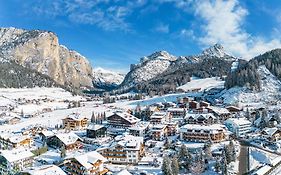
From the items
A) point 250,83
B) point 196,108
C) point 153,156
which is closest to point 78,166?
point 153,156

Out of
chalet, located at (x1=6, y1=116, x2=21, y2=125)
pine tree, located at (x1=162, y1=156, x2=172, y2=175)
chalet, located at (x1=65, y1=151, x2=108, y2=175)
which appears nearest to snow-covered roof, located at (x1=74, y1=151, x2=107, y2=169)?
chalet, located at (x1=65, y1=151, x2=108, y2=175)

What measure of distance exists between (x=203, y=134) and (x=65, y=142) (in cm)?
3005

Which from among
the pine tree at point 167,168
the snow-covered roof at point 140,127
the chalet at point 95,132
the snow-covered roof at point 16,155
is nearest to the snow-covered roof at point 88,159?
the pine tree at point 167,168

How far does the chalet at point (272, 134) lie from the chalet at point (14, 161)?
50044 mm

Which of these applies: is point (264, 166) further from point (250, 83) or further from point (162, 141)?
point (250, 83)

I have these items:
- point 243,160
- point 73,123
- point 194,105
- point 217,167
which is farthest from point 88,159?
point 194,105

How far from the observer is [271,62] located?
155 meters

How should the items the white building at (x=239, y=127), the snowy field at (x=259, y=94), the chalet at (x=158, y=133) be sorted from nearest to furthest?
the chalet at (x=158, y=133), the white building at (x=239, y=127), the snowy field at (x=259, y=94)

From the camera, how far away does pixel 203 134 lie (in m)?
73.1

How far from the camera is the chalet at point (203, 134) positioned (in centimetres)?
7244

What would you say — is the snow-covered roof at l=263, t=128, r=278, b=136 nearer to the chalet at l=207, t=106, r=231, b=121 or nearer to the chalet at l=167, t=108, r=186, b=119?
the chalet at l=207, t=106, r=231, b=121

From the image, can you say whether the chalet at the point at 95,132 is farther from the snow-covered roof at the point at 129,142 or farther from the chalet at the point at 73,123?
the chalet at the point at 73,123

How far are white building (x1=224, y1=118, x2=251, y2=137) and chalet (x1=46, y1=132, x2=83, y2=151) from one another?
123 ft

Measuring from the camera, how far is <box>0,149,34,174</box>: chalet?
59.6m
